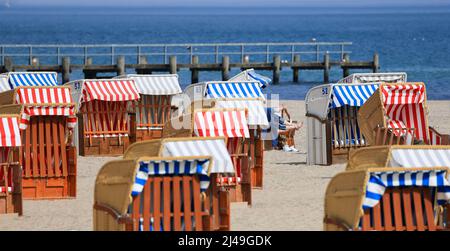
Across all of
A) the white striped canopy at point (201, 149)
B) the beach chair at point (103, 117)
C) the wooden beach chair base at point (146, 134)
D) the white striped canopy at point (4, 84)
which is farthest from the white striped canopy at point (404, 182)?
the white striped canopy at point (4, 84)

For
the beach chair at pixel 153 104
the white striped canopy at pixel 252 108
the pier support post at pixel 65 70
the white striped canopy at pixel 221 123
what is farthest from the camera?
the pier support post at pixel 65 70

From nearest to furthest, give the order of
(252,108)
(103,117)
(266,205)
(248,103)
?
1. (266,205)
2. (252,108)
3. (248,103)
4. (103,117)

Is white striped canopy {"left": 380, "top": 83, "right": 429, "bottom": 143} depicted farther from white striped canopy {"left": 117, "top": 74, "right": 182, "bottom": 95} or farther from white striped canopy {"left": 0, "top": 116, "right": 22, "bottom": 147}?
white striped canopy {"left": 0, "top": 116, "right": 22, "bottom": 147}

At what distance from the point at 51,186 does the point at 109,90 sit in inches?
238

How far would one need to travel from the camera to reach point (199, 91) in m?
22.7

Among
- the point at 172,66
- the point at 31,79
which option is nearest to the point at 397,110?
the point at 31,79

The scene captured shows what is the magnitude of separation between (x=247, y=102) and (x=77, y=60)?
2603 inches

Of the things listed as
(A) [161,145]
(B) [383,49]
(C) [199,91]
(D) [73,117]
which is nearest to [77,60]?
(B) [383,49]

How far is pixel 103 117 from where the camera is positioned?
74.1ft

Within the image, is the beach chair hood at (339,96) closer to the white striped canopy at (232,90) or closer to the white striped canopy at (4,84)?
the white striped canopy at (232,90)

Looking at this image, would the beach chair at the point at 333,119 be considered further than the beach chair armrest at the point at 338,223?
Yes

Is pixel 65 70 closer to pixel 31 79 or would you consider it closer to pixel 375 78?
pixel 31 79

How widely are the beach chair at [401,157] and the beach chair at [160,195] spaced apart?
4.54ft

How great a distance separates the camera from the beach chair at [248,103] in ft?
56.7
